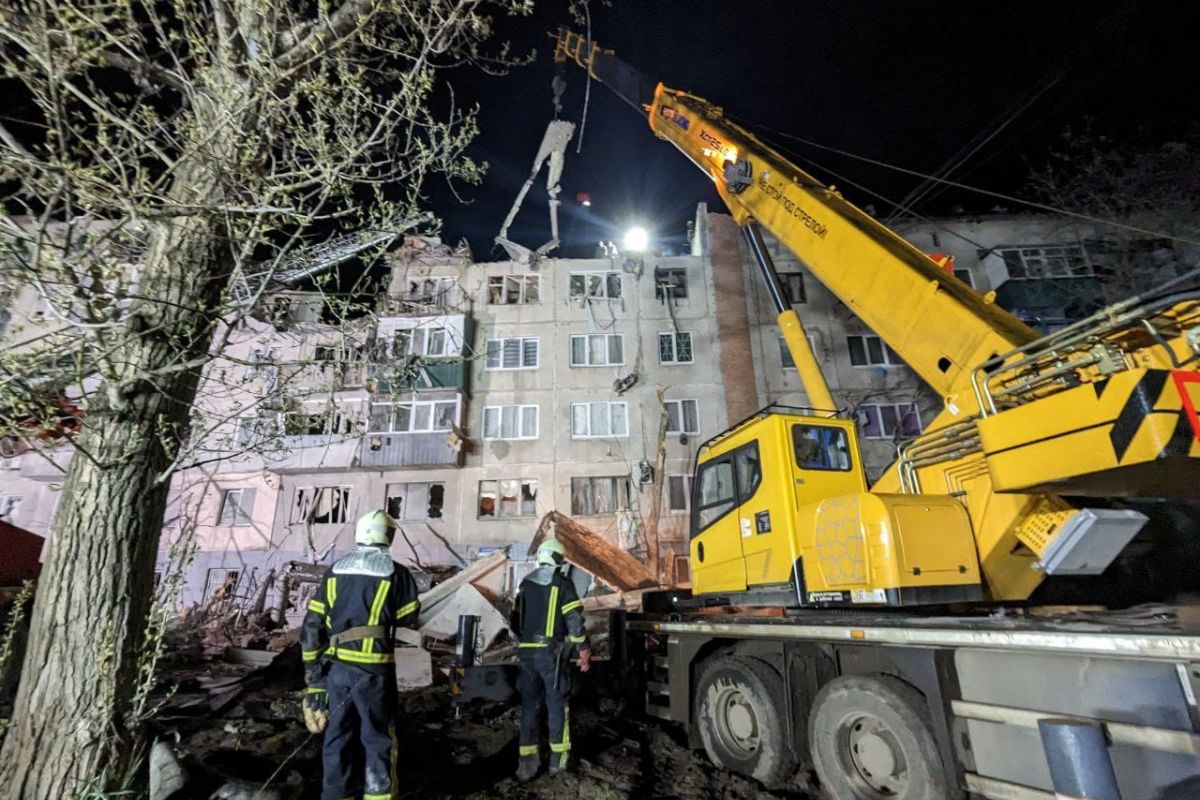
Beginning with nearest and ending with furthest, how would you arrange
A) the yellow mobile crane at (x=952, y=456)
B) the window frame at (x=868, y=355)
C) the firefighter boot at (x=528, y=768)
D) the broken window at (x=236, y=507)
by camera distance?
the yellow mobile crane at (x=952, y=456)
the firefighter boot at (x=528, y=768)
the broken window at (x=236, y=507)
the window frame at (x=868, y=355)

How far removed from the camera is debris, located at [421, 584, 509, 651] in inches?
434

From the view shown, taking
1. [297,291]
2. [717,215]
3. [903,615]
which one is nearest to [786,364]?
[717,215]

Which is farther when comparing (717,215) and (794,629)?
(717,215)

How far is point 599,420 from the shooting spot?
71.2ft

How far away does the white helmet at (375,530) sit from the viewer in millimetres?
4617

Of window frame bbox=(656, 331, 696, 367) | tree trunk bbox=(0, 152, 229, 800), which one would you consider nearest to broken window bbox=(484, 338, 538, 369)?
window frame bbox=(656, 331, 696, 367)

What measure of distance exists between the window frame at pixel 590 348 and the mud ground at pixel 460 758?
16269 millimetres

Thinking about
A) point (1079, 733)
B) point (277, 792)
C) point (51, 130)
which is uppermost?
point (51, 130)

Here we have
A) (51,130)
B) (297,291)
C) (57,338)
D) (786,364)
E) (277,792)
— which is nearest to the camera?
(51,130)

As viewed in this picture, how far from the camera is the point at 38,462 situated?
21.2 m

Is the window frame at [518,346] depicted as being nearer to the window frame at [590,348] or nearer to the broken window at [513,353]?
the broken window at [513,353]

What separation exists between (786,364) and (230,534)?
2347 centimetres

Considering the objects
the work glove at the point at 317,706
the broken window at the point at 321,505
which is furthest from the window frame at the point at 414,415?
the work glove at the point at 317,706

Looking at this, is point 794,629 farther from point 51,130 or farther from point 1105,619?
point 51,130
